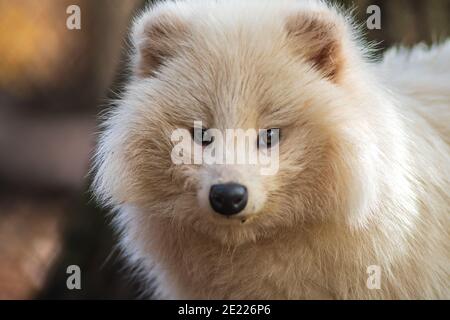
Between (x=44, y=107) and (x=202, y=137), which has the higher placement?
(x=44, y=107)

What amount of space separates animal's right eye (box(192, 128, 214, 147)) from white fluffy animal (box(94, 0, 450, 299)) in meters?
0.05

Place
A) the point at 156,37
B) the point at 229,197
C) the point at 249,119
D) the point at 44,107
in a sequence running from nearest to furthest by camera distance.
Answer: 1. the point at 229,197
2. the point at 249,119
3. the point at 156,37
4. the point at 44,107

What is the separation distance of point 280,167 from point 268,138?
0.42 feet

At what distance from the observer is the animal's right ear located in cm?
351

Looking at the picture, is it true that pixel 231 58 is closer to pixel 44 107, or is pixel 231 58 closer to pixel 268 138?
pixel 268 138

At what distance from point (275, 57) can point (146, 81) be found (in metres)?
0.60

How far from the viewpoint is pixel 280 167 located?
323 centimetres

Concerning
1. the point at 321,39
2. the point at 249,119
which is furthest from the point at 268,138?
the point at 321,39

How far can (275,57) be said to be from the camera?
3.32 m

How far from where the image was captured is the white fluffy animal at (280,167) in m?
3.25

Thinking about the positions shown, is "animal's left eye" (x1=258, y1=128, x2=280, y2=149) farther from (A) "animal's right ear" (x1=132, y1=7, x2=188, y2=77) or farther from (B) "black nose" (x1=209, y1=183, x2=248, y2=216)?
(A) "animal's right ear" (x1=132, y1=7, x2=188, y2=77)
